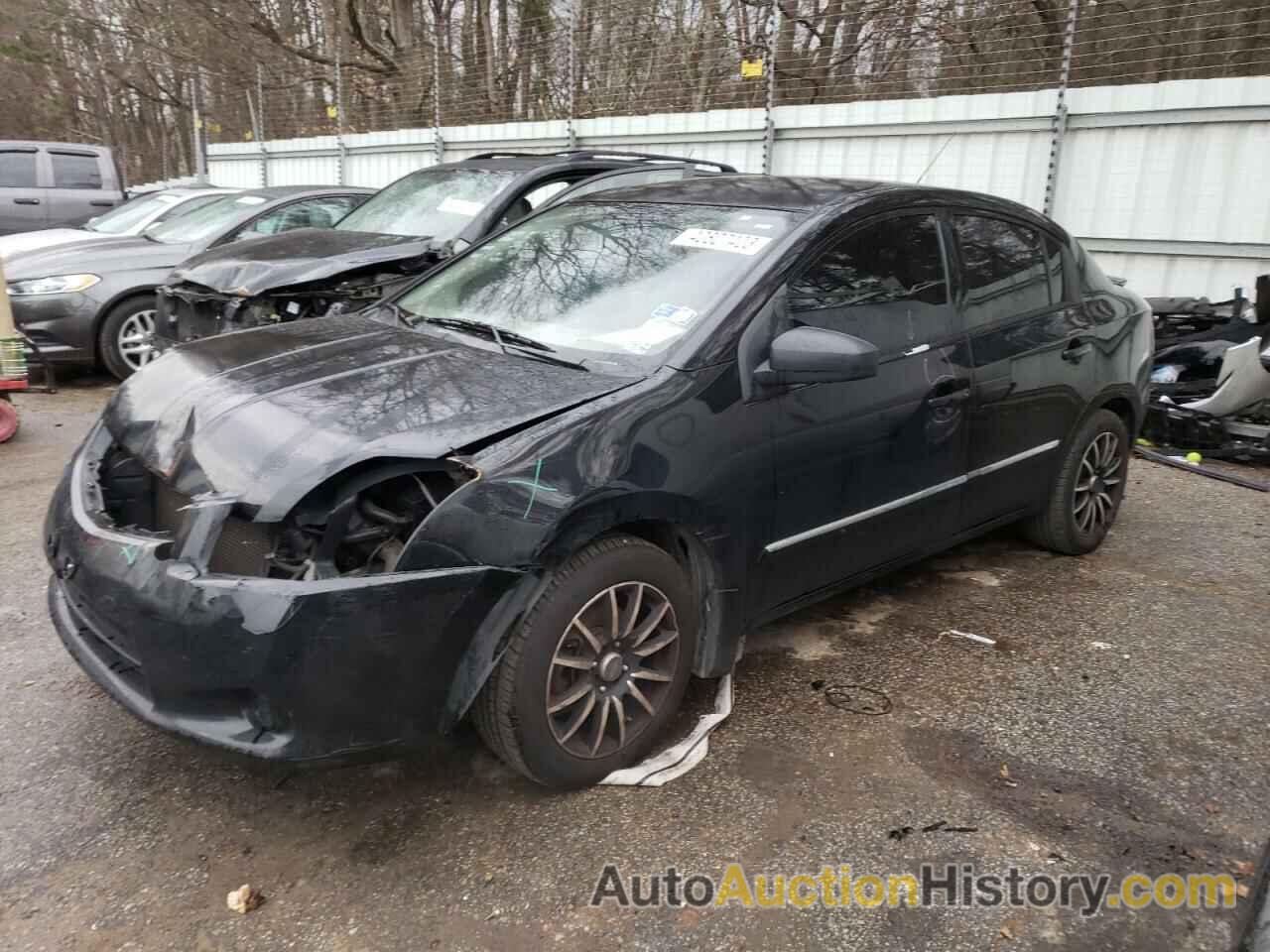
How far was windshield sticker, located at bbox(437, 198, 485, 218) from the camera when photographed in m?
6.47

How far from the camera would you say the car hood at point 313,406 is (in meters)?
2.41

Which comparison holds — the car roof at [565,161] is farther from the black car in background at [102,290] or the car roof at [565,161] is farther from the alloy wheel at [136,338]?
the alloy wheel at [136,338]

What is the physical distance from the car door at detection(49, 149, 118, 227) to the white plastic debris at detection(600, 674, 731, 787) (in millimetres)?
12518

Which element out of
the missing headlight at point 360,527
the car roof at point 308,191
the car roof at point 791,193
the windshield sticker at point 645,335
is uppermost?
the car roof at point 791,193

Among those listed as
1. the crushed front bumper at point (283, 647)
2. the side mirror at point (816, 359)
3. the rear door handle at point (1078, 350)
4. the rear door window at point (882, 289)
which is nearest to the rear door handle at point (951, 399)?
the rear door window at point (882, 289)

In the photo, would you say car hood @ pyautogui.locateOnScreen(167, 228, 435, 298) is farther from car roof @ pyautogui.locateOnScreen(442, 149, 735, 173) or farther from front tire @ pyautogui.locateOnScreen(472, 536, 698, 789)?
front tire @ pyautogui.locateOnScreen(472, 536, 698, 789)

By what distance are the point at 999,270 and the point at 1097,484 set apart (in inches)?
51.4

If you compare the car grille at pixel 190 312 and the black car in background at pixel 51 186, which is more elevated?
the black car in background at pixel 51 186

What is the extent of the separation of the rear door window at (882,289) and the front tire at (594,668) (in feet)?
3.16

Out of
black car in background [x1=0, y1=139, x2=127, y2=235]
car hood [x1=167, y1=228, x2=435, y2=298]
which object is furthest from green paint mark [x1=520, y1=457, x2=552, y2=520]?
black car in background [x1=0, y1=139, x2=127, y2=235]

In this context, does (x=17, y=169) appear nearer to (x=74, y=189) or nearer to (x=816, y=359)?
(x=74, y=189)

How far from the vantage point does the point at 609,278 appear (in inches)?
130

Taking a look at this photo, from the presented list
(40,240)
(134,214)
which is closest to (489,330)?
(40,240)

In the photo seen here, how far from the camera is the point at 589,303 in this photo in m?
3.22
